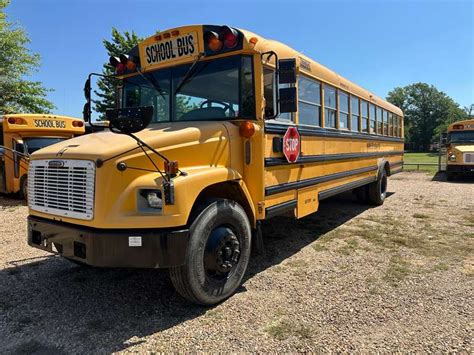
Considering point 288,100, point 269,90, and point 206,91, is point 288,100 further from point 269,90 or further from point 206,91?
point 206,91

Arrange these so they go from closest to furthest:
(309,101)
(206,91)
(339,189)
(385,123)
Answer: (206,91) < (309,101) < (339,189) < (385,123)

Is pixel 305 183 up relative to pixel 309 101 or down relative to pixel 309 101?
down

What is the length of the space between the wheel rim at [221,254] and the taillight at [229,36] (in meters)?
1.74

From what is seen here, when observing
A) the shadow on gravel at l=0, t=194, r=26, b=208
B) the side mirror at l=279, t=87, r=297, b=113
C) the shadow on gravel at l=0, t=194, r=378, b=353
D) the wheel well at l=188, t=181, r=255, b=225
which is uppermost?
the side mirror at l=279, t=87, r=297, b=113

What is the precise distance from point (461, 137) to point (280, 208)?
46.1 feet

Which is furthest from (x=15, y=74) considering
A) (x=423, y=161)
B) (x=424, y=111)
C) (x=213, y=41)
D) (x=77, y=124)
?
(x=424, y=111)

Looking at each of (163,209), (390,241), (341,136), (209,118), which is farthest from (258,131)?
(390,241)

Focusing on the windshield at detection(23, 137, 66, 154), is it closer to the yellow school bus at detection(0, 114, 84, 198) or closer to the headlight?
the yellow school bus at detection(0, 114, 84, 198)

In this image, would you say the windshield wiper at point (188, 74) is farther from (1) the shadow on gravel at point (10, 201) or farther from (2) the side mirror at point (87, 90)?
(1) the shadow on gravel at point (10, 201)

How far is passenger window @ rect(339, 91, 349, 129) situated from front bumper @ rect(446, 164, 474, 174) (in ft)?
32.8

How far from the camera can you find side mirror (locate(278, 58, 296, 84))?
3488 millimetres

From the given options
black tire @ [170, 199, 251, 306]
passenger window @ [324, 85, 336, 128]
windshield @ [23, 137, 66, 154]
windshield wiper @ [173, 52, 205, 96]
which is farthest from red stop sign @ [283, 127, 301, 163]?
windshield @ [23, 137, 66, 154]

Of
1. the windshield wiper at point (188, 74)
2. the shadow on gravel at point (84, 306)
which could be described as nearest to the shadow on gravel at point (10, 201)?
the shadow on gravel at point (84, 306)

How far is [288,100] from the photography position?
11.8 feet
